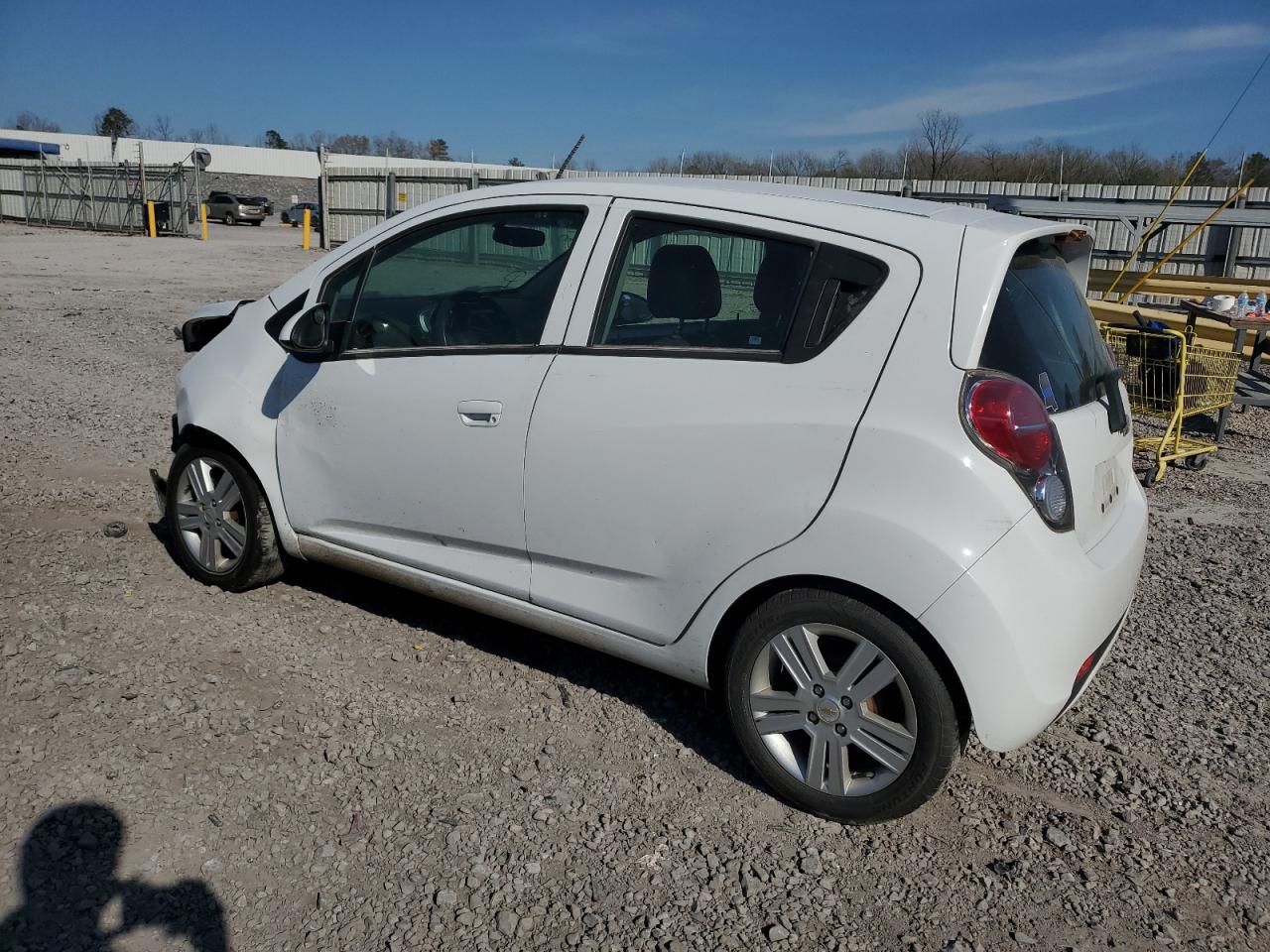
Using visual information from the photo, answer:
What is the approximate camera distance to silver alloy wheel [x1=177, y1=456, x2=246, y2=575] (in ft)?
14.1

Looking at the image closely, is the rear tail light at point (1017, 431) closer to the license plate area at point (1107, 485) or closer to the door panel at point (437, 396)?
the license plate area at point (1107, 485)

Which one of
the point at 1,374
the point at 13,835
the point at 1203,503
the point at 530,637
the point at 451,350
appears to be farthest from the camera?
the point at 1,374

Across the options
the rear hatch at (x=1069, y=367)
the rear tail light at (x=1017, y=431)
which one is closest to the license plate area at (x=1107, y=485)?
the rear hatch at (x=1069, y=367)

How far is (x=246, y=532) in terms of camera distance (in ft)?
14.0

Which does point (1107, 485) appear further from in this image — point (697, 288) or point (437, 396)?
point (437, 396)

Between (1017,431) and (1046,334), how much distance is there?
1.52 feet

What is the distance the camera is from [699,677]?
125 inches

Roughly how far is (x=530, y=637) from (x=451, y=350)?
4.26 ft

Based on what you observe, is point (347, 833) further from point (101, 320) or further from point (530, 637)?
point (101, 320)

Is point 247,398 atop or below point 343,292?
below

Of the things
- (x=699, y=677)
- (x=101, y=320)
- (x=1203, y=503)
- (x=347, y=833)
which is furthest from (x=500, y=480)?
(x=101, y=320)

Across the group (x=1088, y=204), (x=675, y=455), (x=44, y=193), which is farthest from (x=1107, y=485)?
(x=44, y=193)

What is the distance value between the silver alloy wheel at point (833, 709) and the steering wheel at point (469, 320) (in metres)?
1.41

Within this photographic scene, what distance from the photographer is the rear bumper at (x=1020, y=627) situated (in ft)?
8.54
